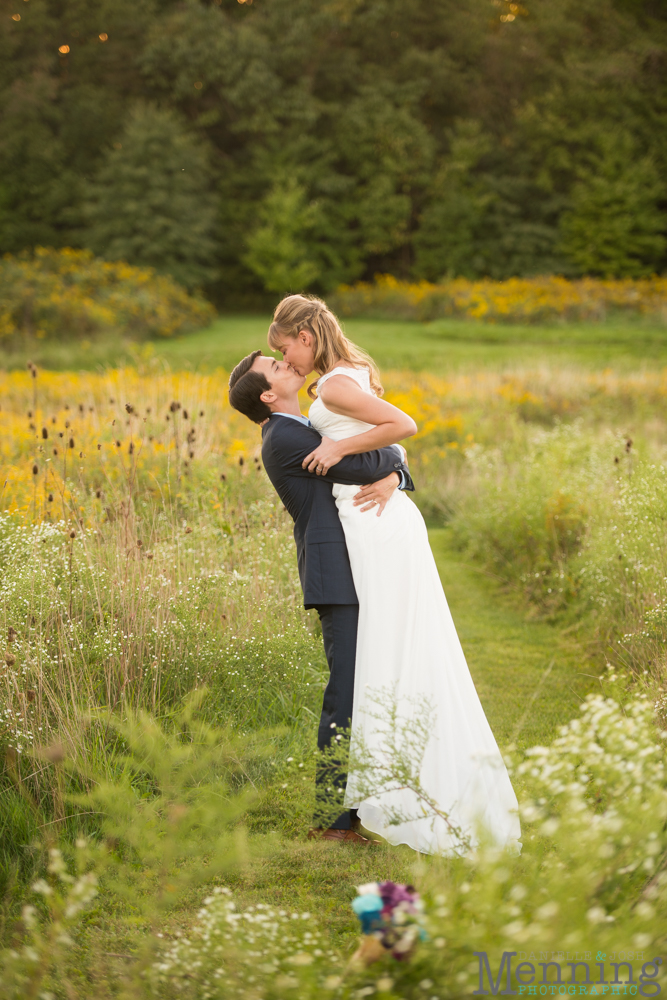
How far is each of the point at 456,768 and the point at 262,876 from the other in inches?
33.3

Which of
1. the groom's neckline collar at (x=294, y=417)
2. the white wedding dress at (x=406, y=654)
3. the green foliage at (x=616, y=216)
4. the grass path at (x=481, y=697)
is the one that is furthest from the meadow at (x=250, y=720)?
the green foliage at (x=616, y=216)

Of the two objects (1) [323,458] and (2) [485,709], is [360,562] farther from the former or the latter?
(2) [485,709]

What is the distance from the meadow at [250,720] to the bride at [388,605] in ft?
0.78

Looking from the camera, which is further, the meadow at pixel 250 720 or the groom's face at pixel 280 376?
the groom's face at pixel 280 376

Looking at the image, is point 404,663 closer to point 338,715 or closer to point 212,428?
point 338,715

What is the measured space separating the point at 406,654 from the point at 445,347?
595 inches

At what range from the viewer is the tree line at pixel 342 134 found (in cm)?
2831

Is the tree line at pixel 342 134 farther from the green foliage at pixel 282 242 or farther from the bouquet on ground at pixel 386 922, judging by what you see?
the bouquet on ground at pixel 386 922

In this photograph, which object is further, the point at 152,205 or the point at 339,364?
the point at 152,205

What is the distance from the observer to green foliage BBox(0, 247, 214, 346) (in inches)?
709

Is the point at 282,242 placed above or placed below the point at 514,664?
above

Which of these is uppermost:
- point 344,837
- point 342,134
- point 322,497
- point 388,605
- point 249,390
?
point 342,134

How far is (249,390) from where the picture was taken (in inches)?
118

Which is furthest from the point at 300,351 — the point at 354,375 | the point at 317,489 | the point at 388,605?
the point at 388,605
